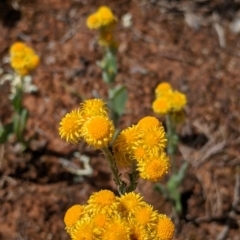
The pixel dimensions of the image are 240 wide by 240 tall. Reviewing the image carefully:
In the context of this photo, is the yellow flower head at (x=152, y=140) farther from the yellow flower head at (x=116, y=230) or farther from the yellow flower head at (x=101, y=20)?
the yellow flower head at (x=101, y=20)

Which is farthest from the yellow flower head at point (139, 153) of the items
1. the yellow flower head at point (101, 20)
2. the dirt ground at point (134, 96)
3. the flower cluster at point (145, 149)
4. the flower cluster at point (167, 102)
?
the yellow flower head at point (101, 20)

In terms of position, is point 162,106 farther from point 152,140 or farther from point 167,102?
point 152,140

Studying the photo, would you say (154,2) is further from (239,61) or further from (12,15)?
(12,15)

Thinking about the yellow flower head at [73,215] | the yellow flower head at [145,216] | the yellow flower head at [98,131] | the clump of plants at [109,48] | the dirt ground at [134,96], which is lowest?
the dirt ground at [134,96]

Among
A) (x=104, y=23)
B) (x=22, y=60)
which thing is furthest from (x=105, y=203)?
(x=104, y=23)

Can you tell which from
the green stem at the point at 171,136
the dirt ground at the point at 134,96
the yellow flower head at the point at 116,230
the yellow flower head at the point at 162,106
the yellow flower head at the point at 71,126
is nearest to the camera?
the yellow flower head at the point at 116,230

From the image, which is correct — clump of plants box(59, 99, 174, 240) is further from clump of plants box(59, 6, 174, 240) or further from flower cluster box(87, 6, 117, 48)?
flower cluster box(87, 6, 117, 48)
